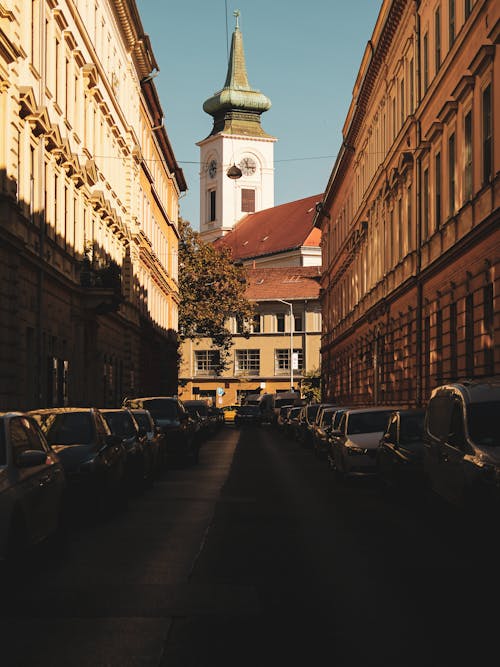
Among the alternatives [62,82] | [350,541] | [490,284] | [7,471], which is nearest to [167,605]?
[7,471]

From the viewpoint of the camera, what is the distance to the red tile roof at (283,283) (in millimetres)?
112562

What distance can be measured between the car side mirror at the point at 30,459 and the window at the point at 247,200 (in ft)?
446

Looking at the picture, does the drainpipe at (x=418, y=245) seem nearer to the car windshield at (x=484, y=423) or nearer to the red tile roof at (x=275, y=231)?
the car windshield at (x=484, y=423)

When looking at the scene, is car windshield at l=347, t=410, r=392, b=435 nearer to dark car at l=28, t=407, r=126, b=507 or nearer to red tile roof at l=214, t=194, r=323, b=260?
dark car at l=28, t=407, r=126, b=507

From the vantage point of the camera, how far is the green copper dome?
14412 cm

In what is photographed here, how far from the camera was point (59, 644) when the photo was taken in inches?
308

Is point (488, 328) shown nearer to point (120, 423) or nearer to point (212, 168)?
point (120, 423)

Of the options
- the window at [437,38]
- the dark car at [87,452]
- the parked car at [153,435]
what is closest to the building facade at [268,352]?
the window at [437,38]

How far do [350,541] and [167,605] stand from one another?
4.79m

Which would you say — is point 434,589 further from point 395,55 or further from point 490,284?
point 395,55

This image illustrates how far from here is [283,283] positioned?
376ft

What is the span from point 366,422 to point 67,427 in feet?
31.7

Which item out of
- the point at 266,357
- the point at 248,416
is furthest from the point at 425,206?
the point at 266,357

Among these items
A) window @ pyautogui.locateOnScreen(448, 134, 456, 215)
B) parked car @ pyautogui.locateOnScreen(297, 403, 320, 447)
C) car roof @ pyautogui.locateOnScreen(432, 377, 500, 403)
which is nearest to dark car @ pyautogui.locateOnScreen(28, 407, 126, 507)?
car roof @ pyautogui.locateOnScreen(432, 377, 500, 403)
